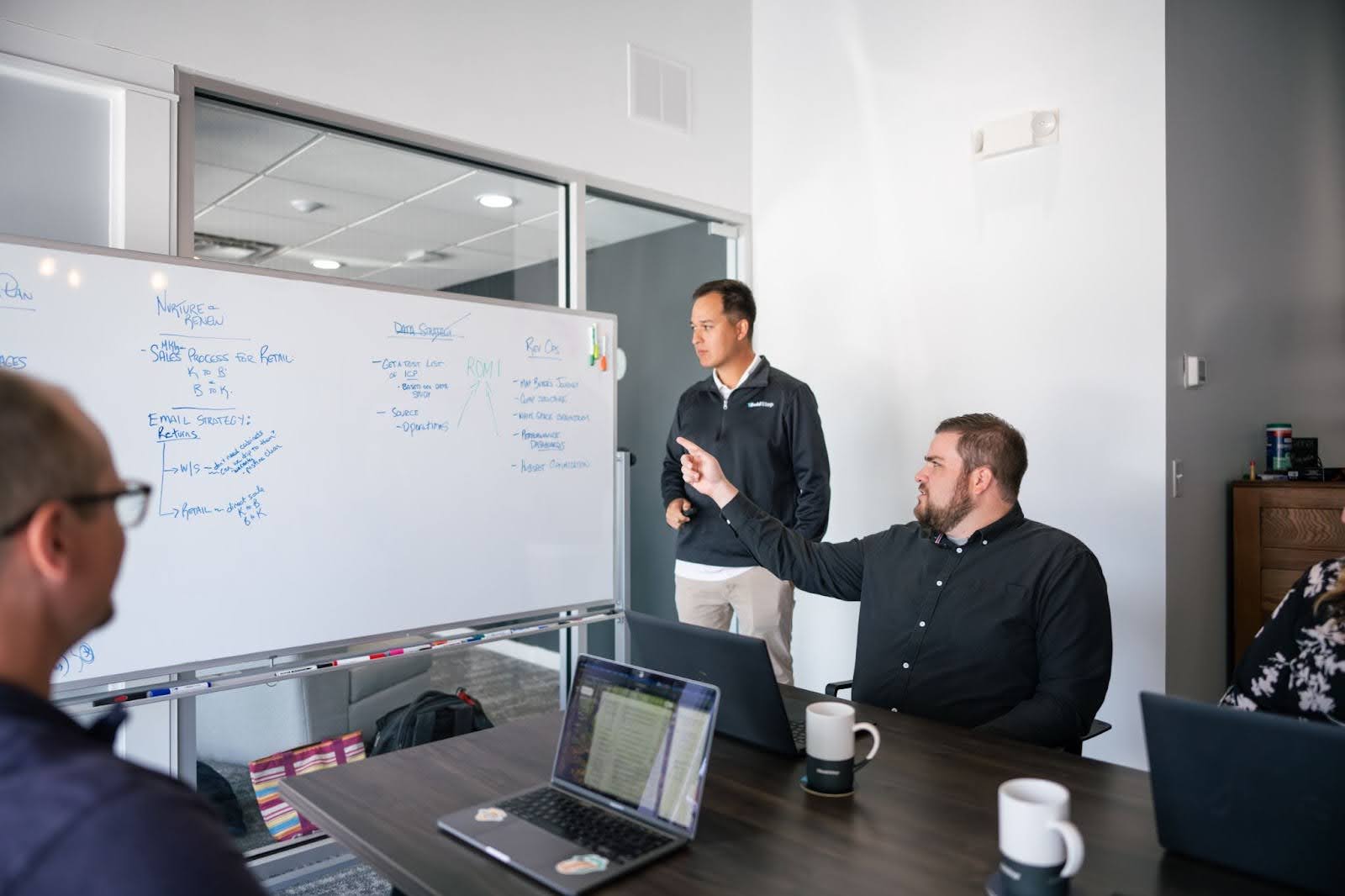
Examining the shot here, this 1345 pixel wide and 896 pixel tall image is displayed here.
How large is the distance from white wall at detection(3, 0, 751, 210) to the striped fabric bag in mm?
1948

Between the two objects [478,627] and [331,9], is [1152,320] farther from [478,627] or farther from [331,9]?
[331,9]

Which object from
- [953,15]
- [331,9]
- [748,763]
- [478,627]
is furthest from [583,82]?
[748,763]

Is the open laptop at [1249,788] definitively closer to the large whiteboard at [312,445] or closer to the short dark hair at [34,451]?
the short dark hair at [34,451]

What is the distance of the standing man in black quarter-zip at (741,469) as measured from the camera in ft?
10.2

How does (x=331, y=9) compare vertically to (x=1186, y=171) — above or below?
above

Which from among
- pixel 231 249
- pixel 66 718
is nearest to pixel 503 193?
pixel 231 249

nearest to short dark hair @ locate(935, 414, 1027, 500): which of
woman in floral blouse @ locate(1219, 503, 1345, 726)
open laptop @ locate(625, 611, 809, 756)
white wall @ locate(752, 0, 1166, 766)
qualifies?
woman in floral blouse @ locate(1219, 503, 1345, 726)

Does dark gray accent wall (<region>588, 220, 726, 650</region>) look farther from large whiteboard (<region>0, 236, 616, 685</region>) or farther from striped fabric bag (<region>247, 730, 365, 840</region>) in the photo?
striped fabric bag (<region>247, 730, 365, 840</region>)

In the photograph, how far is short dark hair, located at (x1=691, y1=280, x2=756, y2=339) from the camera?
3.22 meters

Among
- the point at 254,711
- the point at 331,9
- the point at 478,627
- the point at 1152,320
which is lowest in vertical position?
the point at 254,711

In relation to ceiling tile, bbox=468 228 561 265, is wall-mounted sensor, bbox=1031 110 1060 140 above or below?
above

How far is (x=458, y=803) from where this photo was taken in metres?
1.32

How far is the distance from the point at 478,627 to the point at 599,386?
35.5 inches

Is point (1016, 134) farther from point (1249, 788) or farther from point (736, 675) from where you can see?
point (1249, 788)
